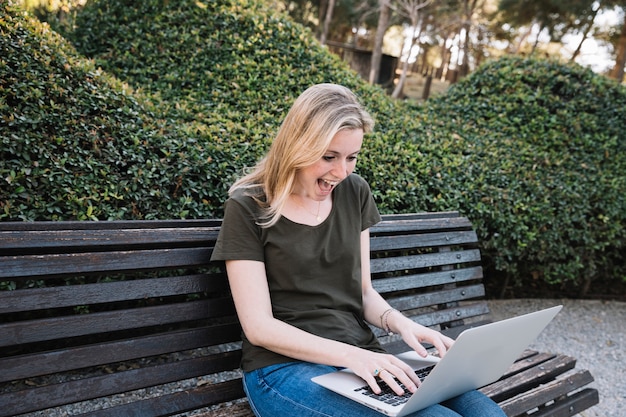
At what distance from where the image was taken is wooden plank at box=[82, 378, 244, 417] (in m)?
1.88

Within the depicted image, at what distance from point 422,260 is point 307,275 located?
43.1 inches

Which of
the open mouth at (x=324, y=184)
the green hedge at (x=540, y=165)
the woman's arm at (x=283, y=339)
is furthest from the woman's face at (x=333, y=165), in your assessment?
the green hedge at (x=540, y=165)

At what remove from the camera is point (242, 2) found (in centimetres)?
476

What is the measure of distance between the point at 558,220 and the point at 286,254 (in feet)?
10.7

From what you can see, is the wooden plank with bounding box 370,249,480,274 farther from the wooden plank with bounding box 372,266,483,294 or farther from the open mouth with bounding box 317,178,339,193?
the open mouth with bounding box 317,178,339,193

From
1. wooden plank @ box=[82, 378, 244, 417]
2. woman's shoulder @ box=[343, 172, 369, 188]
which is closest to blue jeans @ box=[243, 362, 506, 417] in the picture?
wooden plank @ box=[82, 378, 244, 417]

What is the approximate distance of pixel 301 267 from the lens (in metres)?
2.03

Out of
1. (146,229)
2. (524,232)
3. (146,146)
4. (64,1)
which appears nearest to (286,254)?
(146,229)

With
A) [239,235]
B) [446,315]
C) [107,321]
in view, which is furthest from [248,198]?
[446,315]

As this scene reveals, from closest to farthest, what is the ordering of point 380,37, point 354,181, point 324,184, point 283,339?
point 283,339
point 324,184
point 354,181
point 380,37

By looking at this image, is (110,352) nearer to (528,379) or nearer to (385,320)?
(385,320)

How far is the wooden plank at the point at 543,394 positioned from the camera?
7.83 feet

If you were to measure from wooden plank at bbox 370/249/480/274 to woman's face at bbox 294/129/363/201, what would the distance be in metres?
0.77

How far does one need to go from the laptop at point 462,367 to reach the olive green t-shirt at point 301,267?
0.23 meters
